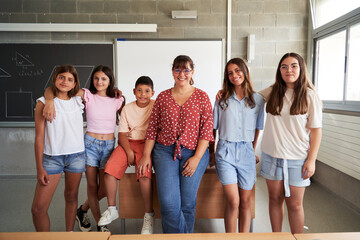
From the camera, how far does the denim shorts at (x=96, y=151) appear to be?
79.0 inches

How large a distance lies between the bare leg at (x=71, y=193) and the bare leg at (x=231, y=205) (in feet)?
3.54

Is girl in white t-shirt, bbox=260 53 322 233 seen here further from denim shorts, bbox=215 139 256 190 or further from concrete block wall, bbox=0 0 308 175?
concrete block wall, bbox=0 0 308 175

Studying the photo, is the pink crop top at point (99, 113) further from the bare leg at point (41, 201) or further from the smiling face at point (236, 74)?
the smiling face at point (236, 74)

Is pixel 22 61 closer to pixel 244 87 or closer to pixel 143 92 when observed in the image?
pixel 143 92

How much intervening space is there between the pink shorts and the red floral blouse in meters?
0.29

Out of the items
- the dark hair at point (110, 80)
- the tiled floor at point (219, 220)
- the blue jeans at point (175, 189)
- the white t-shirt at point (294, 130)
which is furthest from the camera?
the tiled floor at point (219, 220)

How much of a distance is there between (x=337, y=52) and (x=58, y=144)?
335 cm

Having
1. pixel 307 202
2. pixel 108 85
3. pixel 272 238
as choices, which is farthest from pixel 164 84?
pixel 272 238

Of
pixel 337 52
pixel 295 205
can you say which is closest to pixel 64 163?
pixel 295 205

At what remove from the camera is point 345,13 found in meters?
3.04

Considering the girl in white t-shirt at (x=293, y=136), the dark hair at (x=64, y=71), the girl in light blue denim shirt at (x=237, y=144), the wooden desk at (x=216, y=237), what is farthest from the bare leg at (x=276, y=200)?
the dark hair at (x=64, y=71)

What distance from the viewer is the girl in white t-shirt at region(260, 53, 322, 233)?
1.76 m

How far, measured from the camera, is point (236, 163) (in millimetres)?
1806

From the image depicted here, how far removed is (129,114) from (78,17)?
240 centimetres
